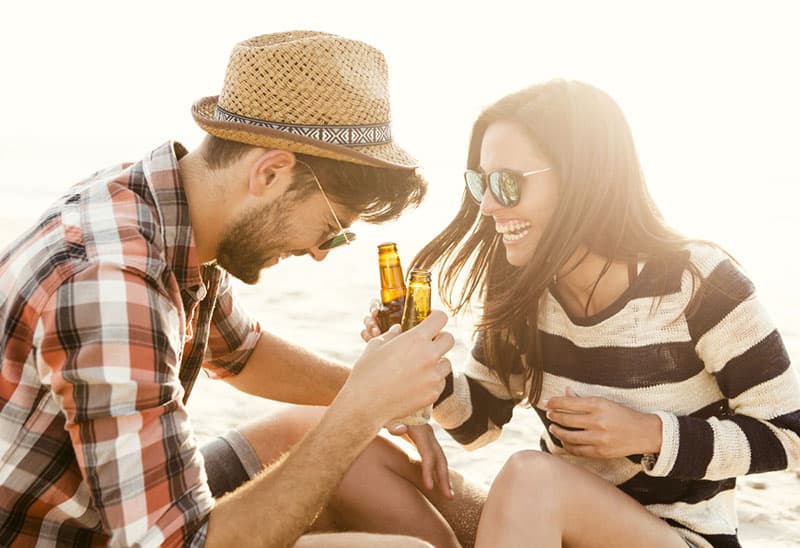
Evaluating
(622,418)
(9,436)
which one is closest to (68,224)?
(9,436)

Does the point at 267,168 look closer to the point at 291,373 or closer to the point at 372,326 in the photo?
the point at 372,326

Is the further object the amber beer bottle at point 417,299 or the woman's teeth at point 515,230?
the woman's teeth at point 515,230

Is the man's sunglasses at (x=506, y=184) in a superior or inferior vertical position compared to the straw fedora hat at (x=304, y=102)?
inferior

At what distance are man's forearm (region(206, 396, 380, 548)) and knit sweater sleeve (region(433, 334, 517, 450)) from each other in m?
0.85

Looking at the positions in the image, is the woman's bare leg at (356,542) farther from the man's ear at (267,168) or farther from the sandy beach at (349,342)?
the man's ear at (267,168)

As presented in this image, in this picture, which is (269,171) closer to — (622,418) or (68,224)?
(68,224)

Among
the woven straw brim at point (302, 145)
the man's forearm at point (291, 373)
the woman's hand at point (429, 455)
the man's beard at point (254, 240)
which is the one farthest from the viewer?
the man's forearm at point (291, 373)

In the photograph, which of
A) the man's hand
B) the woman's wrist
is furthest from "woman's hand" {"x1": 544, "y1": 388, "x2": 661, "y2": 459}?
the man's hand

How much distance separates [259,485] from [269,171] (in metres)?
1.04

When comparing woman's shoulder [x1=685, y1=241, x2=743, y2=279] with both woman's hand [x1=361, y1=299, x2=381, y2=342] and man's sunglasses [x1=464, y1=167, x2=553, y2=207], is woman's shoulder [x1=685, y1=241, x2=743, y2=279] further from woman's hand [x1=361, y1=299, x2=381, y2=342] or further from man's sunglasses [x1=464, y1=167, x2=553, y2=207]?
woman's hand [x1=361, y1=299, x2=381, y2=342]

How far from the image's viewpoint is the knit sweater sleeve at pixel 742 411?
276cm

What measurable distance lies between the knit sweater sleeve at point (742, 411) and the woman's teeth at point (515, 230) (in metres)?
0.69

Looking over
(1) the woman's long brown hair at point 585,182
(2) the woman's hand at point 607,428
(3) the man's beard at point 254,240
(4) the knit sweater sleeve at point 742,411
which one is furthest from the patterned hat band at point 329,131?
(4) the knit sweater sleeve at point 742,411

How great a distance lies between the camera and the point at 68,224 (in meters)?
2.53
